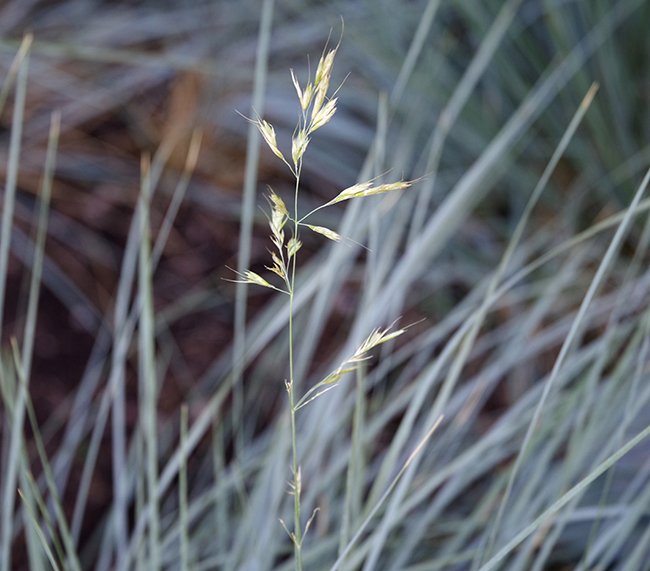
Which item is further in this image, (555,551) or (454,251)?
(454,251)

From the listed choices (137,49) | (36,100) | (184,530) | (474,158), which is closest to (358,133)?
(474,158)

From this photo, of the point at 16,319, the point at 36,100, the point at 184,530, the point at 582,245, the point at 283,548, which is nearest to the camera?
the point at 184,530

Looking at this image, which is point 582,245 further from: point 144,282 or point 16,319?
point 16,319

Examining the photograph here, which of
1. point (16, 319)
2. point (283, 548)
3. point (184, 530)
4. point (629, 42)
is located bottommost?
point (16, 319)

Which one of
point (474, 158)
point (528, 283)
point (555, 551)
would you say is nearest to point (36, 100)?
point (474, 158)

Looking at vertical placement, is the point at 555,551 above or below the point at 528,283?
below

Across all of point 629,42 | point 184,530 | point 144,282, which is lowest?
point 184,530

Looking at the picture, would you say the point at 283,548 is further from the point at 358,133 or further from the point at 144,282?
the point at 358,133

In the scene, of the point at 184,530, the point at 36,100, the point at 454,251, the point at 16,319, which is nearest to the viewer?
the point at 184,530

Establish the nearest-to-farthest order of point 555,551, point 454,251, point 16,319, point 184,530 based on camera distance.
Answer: point 184,530 < point 555,551 < point 454,251 < point 16,319
